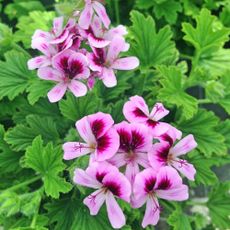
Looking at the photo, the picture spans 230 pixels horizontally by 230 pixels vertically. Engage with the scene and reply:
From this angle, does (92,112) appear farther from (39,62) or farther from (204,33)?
(204,33)

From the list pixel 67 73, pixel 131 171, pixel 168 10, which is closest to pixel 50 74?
pixel 67 73

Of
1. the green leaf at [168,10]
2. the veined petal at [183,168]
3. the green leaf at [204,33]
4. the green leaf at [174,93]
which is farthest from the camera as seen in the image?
the green leaf at [168,10]

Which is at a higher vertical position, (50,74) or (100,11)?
(100,11)

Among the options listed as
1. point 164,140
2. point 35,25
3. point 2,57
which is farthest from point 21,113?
point 164,140

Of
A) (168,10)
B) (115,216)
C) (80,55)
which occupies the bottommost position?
(168,10)

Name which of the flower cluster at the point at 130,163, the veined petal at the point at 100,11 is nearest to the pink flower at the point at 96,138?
the flower cluster at the point at 130,163

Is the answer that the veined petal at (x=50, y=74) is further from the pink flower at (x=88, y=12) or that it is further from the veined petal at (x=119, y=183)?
the veined petal at (x=119, y=183)

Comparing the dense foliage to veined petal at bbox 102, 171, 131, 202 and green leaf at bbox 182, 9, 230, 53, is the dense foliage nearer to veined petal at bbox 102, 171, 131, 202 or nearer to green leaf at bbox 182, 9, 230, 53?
green leaf at bbox 182, 9, 230, 53

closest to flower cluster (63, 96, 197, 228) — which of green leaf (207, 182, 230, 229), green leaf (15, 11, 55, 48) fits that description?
green leaf (207, 182, 230, 229)
